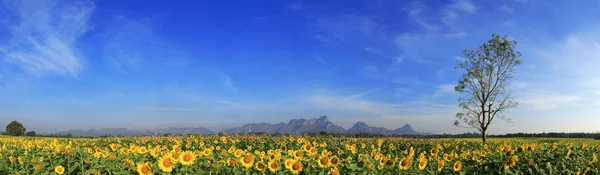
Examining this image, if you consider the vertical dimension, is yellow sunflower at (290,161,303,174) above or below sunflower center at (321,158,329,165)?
below

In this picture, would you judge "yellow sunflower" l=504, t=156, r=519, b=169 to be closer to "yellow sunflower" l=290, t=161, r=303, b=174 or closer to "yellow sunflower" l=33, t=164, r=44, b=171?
"yellow sunflower" l=290, t=161, r=303, b=174

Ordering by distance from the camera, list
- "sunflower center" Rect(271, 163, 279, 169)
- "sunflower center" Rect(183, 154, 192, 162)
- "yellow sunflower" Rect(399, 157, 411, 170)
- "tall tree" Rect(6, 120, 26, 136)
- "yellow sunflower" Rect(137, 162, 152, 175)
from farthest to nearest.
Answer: "tall tree" Rect(6, 120, 26, 136), "yellow sunflower" Rect(399, 157, 411, 170), "sunflower center" Rect(183, 154, 192, 162), "sunflower center" Rect(271, 163, 279, 169), "yellow sunflower" Rect(137, 162, 152, 175)

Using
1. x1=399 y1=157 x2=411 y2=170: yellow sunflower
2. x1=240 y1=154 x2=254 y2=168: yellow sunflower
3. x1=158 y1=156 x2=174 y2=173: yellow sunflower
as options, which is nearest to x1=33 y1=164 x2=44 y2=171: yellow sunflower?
x1=158 y1=156 x2=174 y2=173: yellow sunflower

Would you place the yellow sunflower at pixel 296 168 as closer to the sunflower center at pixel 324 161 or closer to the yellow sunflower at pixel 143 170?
the sunflower center at pixel 324 161

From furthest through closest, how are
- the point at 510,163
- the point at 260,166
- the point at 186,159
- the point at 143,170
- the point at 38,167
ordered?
the point at 510,163, the point at 38,167, the point at 186,159, the point at 260,166, the point at 143,170

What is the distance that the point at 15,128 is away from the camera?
43.8 m

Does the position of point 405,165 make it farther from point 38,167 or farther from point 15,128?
point 15,128

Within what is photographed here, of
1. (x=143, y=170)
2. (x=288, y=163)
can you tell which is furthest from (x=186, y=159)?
(x=288, y=163)

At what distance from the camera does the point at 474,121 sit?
92.6 feet

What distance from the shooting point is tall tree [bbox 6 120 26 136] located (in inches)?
1693

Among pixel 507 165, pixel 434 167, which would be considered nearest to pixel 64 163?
pixel 434 167

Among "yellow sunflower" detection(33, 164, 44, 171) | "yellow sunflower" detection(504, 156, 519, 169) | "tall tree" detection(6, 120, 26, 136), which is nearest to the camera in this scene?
"yellow sunflower" detection(33, 164, 44, 171)

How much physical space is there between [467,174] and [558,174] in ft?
3.67

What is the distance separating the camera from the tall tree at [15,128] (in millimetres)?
43009
